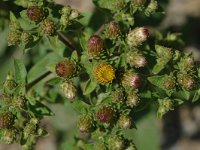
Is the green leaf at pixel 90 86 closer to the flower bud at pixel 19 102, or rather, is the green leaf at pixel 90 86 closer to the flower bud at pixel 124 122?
the flower bud at pixel 124 122

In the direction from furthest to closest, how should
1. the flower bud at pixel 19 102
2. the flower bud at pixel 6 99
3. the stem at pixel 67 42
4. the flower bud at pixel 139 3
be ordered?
the stem at pixel 67 42 < the flower bud at pixel 139 3 < the flower bud at pixel 6 99 < the flower bud at pixel 19 102

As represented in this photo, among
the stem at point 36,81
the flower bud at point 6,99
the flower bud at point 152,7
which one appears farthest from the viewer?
the stem at point 36,81

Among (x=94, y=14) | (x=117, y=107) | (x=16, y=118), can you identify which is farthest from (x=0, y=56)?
(x=117, y=107)

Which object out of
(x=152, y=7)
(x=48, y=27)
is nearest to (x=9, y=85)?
(x=48, y=27)

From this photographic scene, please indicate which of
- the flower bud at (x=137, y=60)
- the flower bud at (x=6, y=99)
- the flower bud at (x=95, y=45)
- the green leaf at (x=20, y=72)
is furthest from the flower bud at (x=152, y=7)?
the flower bud at (x=6, y=99)

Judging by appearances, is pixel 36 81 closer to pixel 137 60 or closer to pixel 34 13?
pixel 34 13

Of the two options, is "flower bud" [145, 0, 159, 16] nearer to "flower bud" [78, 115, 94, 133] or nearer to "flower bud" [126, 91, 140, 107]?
"flower bud" [126, 91, 140, 107]

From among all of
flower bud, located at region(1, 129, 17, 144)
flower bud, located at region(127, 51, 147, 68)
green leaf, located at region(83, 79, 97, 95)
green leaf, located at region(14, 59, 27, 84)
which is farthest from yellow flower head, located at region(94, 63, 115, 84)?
flower bud, located at region(1, 129, 17, 144)
